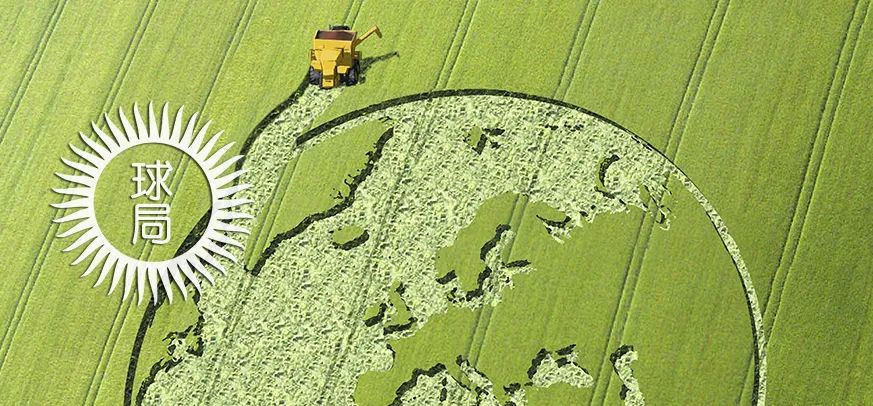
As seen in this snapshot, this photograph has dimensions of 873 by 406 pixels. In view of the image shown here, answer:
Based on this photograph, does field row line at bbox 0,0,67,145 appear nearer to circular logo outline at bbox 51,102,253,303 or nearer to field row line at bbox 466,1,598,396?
circular logo outline at bbox 51,102,253,303

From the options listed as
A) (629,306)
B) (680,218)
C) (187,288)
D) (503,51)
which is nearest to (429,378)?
(629,306)

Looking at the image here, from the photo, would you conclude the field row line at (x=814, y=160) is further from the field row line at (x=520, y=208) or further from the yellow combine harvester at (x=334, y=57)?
the yellow combine harvester at (x=334, y=57)

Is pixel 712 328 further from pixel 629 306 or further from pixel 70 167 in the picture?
pixel 70 167

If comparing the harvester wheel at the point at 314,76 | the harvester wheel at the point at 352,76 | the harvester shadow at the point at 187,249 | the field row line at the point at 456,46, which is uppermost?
the field row line at the point at 456,46

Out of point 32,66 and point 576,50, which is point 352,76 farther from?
point 32,66

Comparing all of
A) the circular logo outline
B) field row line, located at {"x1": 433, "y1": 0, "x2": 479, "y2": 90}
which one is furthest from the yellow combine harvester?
the circular logo outline

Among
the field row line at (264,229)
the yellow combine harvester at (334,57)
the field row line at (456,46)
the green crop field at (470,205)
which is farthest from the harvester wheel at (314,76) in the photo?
the field row line at (456,46)

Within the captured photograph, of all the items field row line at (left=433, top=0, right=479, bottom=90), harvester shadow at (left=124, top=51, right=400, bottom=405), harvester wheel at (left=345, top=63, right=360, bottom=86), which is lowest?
harvester shadow at (left=124, top=51, right=400, bottom=405)
